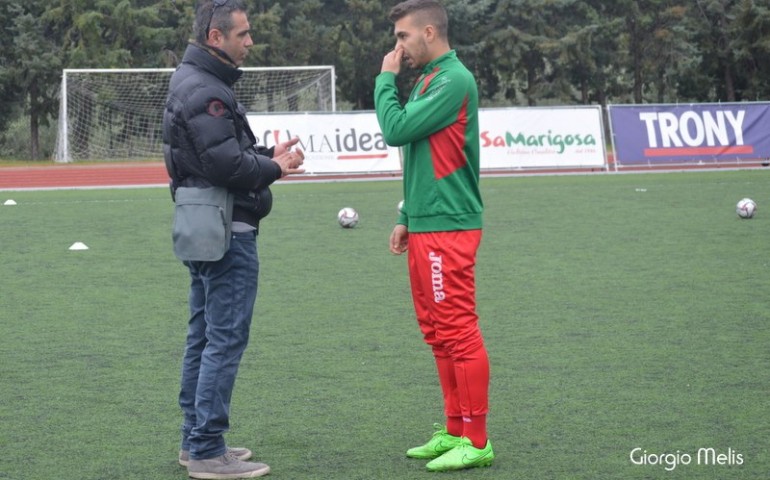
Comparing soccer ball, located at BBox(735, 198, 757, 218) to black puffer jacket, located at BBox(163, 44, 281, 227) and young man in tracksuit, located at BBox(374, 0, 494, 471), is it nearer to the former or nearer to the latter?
young man in tracksuit, located at BBox(374, 0, 494, 471)

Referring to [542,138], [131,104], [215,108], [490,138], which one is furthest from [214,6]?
[131,104]

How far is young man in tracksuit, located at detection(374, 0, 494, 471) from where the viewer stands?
4.81 meters

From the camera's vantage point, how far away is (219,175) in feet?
14.9

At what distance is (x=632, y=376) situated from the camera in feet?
21.4

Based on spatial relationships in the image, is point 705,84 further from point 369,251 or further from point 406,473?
point 406,473

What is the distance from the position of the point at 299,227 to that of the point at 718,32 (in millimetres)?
35912

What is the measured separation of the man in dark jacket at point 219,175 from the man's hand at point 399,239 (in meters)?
0.56

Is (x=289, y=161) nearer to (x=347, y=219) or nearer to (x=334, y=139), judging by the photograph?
(x=347, y=219)

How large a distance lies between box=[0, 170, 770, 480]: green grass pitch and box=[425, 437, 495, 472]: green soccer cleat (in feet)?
0.17

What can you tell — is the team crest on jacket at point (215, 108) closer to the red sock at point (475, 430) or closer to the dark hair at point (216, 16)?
the dark hair at point (216, 16)

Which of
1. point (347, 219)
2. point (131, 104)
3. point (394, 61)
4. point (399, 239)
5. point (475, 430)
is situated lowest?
point (475, 430)

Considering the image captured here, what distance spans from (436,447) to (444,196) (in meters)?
1.07

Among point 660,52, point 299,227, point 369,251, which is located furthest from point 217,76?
point 660,52

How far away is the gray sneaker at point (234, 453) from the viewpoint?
498cm
